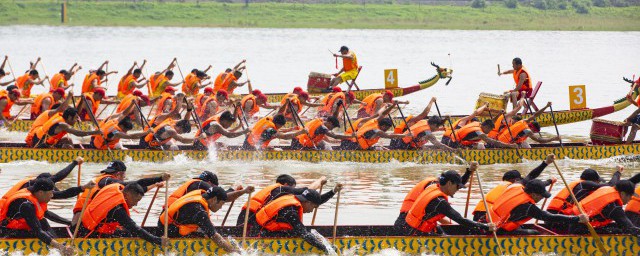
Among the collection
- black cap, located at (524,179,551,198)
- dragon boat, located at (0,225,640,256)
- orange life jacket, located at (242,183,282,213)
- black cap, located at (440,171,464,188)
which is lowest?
dragon boat, located at (0,225,640,256)

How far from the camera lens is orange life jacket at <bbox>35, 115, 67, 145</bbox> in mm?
19297

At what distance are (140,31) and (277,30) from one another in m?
8.74

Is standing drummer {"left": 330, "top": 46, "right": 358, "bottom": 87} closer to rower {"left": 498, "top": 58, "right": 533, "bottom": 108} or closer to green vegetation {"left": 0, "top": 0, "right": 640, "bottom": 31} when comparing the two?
rower {"left": 498, "top": 58, "right": 533, "bottom": 108}

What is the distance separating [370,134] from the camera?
2022 centimetres

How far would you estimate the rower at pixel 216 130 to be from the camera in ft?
65.4

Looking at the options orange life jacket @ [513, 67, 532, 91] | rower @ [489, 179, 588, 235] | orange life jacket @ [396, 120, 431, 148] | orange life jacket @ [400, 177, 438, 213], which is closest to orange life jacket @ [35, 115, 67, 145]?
orange life jacket @ [396, 120, 431, 148]

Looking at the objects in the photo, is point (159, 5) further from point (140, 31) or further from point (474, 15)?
point (474, 15)

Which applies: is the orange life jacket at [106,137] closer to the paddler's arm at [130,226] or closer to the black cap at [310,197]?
the paddler's arm at [130,226]

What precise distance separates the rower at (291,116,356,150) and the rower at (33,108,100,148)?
3.59m

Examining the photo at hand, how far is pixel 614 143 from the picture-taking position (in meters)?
21.0

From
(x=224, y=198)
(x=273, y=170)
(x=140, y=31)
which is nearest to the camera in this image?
(x=224, y=198)

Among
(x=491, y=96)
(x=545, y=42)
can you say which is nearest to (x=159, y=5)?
(x=545, y=42)

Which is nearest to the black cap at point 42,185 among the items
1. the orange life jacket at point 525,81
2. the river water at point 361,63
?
the river water at point 361,63

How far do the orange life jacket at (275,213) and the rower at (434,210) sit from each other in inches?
49.5
